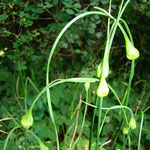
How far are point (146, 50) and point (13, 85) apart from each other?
3.27 feet

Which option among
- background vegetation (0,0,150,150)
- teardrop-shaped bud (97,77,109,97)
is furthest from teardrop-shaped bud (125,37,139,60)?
background vegetation (0,0,150,150)

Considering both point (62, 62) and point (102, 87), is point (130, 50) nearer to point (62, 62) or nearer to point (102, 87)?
point (102, 87)

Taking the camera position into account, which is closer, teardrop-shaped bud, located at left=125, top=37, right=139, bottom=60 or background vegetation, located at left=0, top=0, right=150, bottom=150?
teardrop-shaped bud, located at left=125, top=37, right=139, bottom=60

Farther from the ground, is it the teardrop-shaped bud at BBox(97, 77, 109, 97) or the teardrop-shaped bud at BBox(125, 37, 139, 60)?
the teardrop-shaped bud at BBox(125, 37, 139, 60)

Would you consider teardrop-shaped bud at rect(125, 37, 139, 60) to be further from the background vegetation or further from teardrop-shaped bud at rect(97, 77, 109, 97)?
the background vegetation

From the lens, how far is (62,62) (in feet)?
4.34

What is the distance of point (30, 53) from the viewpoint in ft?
3.59

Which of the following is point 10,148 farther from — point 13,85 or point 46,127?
point 13,85

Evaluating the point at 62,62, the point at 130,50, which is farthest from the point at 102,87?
the point at 62,62

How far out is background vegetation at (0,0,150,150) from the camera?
0.92 metres

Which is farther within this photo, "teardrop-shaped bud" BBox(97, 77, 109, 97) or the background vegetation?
the background vegetation

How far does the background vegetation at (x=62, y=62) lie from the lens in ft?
3.03

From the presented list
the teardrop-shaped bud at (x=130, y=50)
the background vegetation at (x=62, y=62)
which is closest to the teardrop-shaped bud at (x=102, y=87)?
the teardrop-shaped bud at (x=130, y=50)

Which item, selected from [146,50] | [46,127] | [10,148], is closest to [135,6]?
[146,50]
